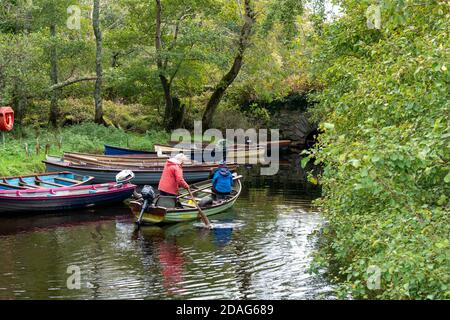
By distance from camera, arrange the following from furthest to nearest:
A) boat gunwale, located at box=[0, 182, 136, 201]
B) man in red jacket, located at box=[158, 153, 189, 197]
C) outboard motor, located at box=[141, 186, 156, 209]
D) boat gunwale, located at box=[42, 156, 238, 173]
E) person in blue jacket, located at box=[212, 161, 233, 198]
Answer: boat gunwale, located at box=[42, 156, 238, 173], person in blue jacket, located at box=[212, 161, 233, 198], boat gunwale, located at box=[0, 182, 136, 201], man in red jacket, located at box=[158, 153, 189, 197], outboard motor, located at box=[141, 186, 156, 209]

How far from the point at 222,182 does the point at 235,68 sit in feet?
47.7

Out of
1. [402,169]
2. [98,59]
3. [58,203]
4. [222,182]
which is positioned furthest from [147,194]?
[98,59]

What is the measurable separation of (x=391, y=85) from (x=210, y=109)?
84.0 ft

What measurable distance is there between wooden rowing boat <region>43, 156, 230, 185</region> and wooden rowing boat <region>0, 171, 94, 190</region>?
0.37m

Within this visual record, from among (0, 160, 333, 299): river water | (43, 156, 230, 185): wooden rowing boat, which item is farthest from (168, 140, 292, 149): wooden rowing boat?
(0, 160, 333, 299): river water

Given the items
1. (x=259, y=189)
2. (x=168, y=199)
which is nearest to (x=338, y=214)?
(x=168, y=199)

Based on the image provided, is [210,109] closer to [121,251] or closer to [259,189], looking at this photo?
[259,189]

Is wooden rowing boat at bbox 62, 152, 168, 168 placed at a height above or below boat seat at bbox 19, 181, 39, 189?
above

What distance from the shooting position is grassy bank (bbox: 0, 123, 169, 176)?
71.5ft

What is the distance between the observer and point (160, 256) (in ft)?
44.0

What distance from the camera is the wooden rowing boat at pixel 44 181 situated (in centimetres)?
1807

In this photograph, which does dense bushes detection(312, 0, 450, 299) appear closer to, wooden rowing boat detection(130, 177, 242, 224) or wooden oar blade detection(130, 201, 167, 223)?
wooden oar blade detection(130, 201, 167, 223)

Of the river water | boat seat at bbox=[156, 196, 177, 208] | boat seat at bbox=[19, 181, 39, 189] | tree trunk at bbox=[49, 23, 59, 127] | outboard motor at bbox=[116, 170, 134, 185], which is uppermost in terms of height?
tree trunk at bbox=[49, 23, 59, 127]

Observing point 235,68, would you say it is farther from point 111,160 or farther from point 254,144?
point 111,160
